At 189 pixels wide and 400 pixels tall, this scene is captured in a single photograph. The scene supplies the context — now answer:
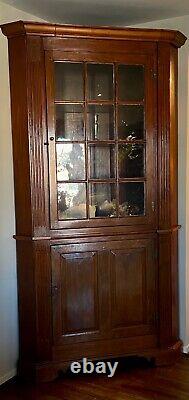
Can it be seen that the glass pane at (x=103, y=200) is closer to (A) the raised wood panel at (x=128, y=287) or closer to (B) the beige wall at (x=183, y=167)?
(A) the raised wood panel at (x=128, y=287)

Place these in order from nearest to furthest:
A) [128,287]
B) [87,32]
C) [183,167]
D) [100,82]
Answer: [87,32]
[100,82]
[128,287]
[183,167]

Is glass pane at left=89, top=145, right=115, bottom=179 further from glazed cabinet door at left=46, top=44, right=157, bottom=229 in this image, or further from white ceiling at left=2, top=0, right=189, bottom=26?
white ceiling at left=2, top=0, right=189, bottom=26

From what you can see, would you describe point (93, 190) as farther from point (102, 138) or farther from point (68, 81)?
point (68, 81)

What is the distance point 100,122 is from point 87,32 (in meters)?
0.51

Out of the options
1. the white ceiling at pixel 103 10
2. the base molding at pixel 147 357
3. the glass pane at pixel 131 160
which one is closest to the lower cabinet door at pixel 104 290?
the base molding at pixel 147 357

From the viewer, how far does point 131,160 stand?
2586mm

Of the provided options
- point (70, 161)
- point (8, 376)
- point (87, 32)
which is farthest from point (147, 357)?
point (87, 32)

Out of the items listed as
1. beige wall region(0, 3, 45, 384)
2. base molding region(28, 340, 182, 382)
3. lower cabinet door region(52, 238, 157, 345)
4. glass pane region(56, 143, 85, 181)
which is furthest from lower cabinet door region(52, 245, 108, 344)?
glass pane region(56, 143, 85, 181)

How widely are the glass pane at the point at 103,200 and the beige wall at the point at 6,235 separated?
491mm

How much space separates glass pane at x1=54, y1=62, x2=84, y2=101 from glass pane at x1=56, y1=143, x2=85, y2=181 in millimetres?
276

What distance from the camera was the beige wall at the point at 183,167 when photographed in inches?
108

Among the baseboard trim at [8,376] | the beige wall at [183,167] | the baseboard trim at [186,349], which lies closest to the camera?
the baseboard trim at [8,376]

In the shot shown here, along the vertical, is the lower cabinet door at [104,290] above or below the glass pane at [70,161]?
below

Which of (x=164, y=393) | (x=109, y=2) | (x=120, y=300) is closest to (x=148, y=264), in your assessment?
(x=120, y=300)
